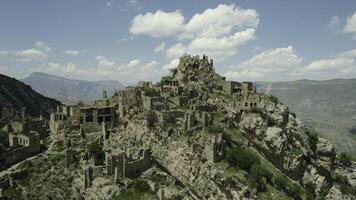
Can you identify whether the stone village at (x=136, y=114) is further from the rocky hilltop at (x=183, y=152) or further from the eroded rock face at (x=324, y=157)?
the eroded rock face at (x=324, y=157)

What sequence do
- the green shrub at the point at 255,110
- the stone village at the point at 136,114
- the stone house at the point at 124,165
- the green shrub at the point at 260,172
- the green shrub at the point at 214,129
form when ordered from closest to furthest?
1. the stone house at the point at 124,165
2. the stone village at the point at 136,114
3. the green shrub at the point at 260,172
4. the green shrub at the point at 214,129
5. the green shrub at the point at 255,110

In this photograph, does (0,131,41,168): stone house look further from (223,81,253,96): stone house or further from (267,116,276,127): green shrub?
(267,116,276,127): green shrub

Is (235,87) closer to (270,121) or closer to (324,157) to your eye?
(270,121)

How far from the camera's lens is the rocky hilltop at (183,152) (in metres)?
68.7

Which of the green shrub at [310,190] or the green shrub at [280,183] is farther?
the green shrub at [310,190]

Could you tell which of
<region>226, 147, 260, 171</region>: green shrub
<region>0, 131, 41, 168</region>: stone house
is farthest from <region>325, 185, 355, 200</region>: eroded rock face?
<region>0, 131, 41, 168</region>: stone house

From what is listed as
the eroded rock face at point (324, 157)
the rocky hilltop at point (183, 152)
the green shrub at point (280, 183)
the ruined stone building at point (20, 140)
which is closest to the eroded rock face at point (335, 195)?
the rocky hilltop at point (183, 152)

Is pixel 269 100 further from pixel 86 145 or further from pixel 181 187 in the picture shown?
pixel 86 145

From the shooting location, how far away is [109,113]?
86.1 m

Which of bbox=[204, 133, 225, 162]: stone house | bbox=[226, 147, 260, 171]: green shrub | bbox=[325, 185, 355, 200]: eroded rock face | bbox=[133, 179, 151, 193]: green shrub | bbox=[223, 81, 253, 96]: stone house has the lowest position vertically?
bbox=[325, 185, 355, 200]: eroded rock face

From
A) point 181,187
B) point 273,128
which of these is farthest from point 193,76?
point 181,187

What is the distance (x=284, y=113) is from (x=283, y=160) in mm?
15073

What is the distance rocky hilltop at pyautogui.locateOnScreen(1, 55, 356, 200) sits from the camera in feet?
225

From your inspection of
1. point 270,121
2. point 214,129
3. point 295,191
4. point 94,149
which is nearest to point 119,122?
point 94,149
